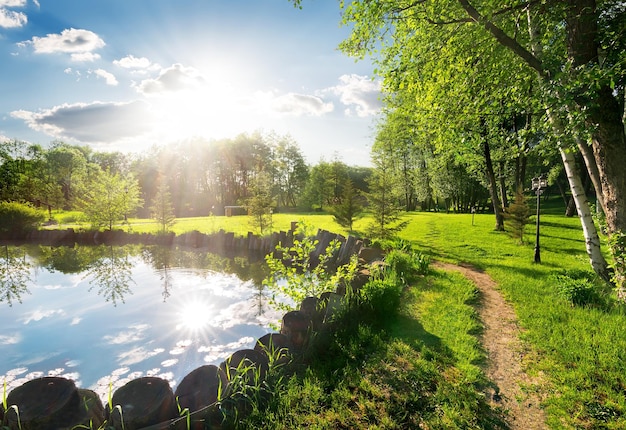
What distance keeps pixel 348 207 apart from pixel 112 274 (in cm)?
1022

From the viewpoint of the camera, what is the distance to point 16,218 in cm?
2041

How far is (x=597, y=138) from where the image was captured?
5.55m

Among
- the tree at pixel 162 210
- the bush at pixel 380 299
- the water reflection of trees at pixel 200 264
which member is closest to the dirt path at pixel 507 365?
the bush at pixel 380 299

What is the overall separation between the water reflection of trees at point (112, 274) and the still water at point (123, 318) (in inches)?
1.5

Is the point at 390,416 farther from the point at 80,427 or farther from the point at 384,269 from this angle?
the point at 384,269

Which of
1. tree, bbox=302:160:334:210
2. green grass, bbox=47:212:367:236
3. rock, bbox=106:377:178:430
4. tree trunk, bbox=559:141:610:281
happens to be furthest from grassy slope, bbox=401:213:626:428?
tree, bbox=302:160:334:210

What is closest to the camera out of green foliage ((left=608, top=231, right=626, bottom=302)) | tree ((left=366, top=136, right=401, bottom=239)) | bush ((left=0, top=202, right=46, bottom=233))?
green foliage ((left=608, top=231, right=626, bottom=302))

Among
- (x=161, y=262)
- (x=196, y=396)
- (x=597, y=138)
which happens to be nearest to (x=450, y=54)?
(x=597, y=138)

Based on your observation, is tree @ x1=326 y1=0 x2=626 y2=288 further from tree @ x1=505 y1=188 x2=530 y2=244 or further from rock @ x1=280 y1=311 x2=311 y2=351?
tree @ x1=505 y1=188 x2=530 y2=244

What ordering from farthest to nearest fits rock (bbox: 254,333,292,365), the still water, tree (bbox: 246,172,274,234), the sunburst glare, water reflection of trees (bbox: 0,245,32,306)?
1. tree (bbox: 246,172,274,234)
2. water reflection of trees (bbox: 0,245,32,306)
3. the sunburst glare
4. the still water
5. rock (bbox: 254,333,292,365)

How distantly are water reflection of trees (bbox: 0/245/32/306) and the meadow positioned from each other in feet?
31.2

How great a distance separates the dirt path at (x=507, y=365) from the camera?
3292 millimetres

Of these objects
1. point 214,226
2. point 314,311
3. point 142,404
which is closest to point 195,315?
point 314,311

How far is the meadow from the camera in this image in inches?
128
